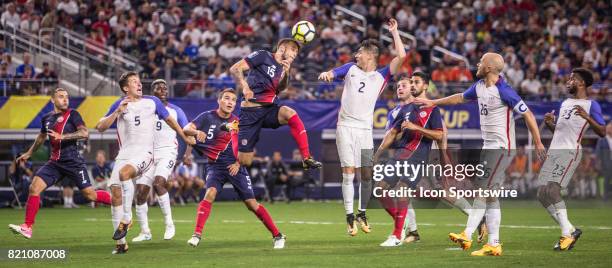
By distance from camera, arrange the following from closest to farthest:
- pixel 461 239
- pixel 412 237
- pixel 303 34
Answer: pixel 461 239 → pixel 303 34 → pixel 412 237

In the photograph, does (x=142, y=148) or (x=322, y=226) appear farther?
(x=322, y=226)

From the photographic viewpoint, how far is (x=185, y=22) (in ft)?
117

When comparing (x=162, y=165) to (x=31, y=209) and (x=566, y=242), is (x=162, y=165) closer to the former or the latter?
(x=31, y=209)

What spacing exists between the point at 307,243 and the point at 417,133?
253 cm

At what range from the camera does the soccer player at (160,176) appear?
1738 centimetres

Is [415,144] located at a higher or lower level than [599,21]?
lower

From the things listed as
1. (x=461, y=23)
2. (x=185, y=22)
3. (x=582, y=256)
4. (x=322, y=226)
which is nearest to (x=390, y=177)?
(x=582, y=256)

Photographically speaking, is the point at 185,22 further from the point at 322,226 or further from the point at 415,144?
the point at 415,144

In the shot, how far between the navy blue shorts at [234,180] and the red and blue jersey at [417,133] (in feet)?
8.17

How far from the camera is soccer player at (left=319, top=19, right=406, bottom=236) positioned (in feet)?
51.5

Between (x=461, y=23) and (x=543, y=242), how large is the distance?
2465cm

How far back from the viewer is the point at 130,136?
50.2ft

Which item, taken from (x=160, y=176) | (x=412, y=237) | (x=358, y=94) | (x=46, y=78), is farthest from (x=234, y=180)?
(x=46, y=78)

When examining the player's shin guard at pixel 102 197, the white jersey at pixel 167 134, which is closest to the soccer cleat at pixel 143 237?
the player's shin guard at pixel 102 197
